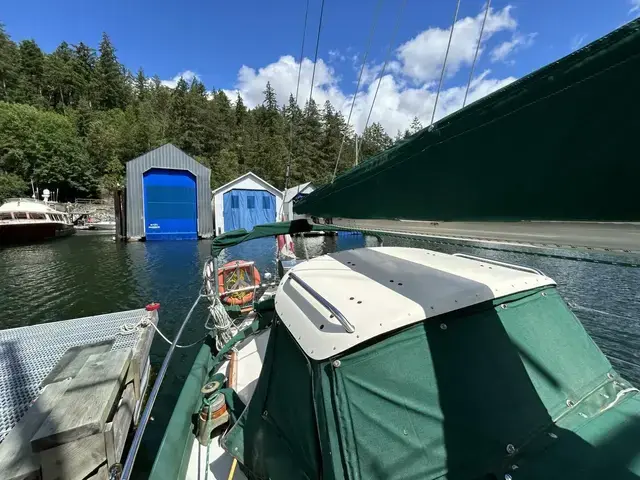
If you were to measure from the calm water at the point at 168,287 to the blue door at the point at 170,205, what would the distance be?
19.7ft

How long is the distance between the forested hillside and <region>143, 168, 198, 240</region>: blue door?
54.4 feet

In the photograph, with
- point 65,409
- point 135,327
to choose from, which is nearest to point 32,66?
point 135,327

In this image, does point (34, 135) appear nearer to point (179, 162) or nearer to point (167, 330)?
point (179, 162)

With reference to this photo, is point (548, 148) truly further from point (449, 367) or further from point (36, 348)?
point (36, 348)

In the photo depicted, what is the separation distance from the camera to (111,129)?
183ft

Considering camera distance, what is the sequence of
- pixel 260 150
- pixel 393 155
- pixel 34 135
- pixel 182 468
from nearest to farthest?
pixel 393 155
pixel 182 468
pixel 34 135
pixel 260 150

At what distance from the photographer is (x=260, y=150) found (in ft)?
206

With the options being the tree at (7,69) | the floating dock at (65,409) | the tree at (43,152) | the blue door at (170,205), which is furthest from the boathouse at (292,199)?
the tree at (7,69)

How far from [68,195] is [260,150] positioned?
3590 cm

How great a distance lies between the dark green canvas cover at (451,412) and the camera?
1527 millimetres

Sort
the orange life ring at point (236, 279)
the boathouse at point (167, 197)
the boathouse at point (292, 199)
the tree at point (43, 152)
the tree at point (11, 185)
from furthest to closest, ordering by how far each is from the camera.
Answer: the tree at point (43, 152)
the tree at point (11, 185)
the boathouse at point (167, 197)
the orange life ring at point (236, 279)
the boathouse at point (292, 199)

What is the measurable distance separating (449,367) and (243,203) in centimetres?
3486

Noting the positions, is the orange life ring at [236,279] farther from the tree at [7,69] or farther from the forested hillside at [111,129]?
the tree at [7,69]

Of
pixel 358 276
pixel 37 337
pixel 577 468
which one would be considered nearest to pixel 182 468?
pixel 358 276
